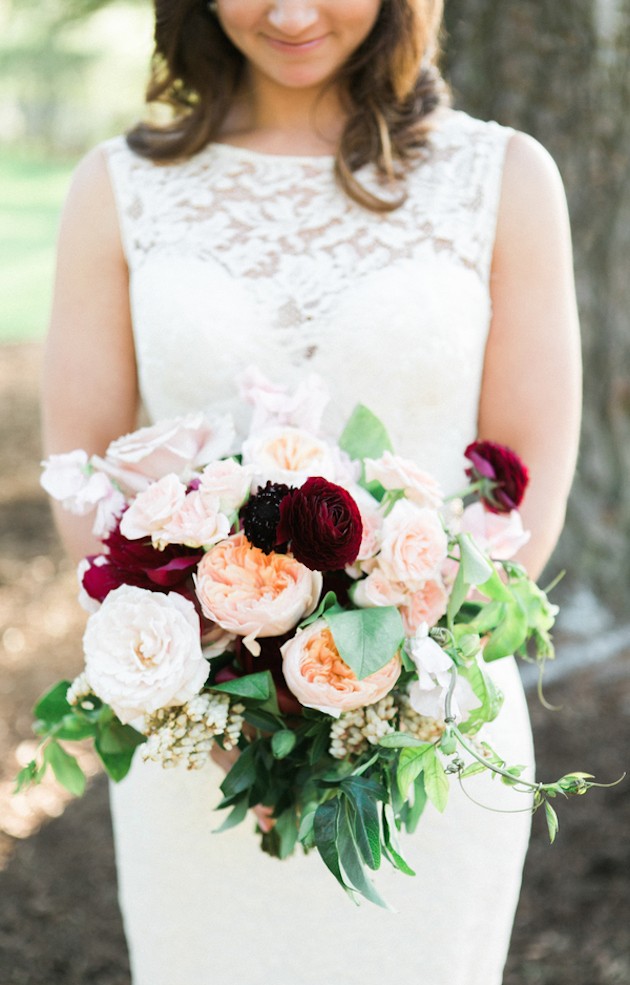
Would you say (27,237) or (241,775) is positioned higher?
(241,775)

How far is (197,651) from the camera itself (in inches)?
58.6

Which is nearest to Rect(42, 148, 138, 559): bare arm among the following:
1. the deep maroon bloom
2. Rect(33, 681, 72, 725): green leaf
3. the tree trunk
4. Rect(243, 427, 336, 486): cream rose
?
Rect(33, 681, 72, 725): green leaf

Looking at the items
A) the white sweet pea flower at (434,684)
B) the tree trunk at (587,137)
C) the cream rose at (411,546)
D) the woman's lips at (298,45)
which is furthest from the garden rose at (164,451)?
the tree trunk at (587,137)

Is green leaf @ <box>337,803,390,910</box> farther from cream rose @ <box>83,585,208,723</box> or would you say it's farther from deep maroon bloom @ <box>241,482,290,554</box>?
deep maroon bloom @ <box>241,482,290,554</box>

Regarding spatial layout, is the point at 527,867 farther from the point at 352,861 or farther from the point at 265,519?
the point at 265,519

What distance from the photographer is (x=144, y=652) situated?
1.46m

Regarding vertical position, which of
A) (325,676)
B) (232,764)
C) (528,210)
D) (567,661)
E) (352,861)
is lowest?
(567,661)

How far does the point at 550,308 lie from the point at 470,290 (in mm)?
164

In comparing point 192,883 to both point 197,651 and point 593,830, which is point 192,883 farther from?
point 593,830

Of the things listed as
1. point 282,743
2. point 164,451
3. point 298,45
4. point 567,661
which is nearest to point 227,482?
point 164,451

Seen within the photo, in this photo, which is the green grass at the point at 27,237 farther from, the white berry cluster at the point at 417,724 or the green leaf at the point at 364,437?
the white berry cluster at the point at 417,724

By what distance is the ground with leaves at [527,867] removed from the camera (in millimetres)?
3266

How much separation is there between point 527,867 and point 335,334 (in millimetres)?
2302

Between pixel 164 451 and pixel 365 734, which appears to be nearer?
pixel 365 734
